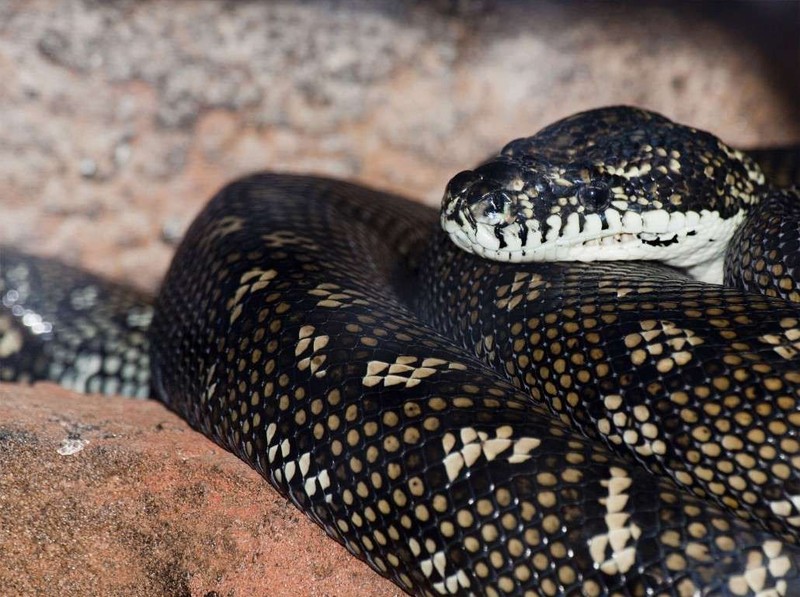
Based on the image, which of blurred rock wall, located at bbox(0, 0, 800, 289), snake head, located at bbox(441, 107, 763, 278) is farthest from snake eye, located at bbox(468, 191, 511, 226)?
blurred rock wall, located at bbox(0, 0, 800, 289)

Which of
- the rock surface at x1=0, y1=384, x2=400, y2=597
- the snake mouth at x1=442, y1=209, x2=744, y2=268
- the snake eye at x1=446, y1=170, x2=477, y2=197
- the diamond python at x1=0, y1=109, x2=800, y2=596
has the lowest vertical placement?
the rock surface at x1=0, y1=384, x2=400, y2=597

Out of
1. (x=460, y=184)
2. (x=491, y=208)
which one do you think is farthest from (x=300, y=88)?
(x=491, y=208)

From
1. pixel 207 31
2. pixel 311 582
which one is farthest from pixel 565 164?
pixel 207 31

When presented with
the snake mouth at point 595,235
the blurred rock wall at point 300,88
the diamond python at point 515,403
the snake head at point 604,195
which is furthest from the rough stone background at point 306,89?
the snake mouth at point 595,235

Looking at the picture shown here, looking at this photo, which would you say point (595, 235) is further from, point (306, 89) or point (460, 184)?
point (306, 89)

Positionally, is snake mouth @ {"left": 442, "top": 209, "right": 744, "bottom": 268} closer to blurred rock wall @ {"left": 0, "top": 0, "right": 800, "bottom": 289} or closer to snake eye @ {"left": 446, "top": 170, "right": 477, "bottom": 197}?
snake eye @ {"left": 446, "top": 170, "right": 477, "bottom": 197}

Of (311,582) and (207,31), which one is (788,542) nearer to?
(311,582)
